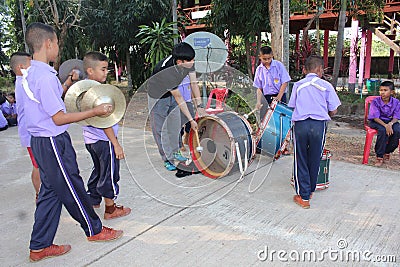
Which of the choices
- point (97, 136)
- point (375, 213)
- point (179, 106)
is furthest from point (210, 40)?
point (375, 213)

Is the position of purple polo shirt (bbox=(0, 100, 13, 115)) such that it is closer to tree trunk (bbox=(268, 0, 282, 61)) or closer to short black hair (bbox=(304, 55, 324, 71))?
tree trunk (bbox=(268, 0, 282, 61))

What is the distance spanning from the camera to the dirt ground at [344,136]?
496 cm

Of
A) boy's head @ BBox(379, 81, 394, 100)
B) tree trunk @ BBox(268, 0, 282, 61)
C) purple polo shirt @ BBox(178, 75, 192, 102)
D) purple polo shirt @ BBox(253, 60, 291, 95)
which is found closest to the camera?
purple polo shirt @ BBox(178, 75, 192, 102)

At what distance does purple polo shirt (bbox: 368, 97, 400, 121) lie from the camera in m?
4.62

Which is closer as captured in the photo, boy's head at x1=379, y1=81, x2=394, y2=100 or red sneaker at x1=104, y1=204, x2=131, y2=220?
red sneaker at x1=104, y1=204, x2=131, y2=220

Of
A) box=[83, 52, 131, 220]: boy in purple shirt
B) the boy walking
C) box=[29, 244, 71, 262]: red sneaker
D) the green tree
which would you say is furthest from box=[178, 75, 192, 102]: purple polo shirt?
the green tree

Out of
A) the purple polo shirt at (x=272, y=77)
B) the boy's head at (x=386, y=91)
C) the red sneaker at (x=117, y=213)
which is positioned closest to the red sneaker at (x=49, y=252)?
the red sneaker at (x=117, y=213)

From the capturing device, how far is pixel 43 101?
220cm

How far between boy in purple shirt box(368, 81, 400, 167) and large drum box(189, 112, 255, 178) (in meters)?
1.81

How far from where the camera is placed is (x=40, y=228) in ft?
8.08

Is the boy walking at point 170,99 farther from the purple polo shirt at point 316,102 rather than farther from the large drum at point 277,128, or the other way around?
the purple polo shirt at point 316,102

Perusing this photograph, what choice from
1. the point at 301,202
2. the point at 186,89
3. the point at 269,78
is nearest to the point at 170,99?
the point at 186,89

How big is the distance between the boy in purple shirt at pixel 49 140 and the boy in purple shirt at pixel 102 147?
46cm

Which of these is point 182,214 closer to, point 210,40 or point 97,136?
point 97,136
